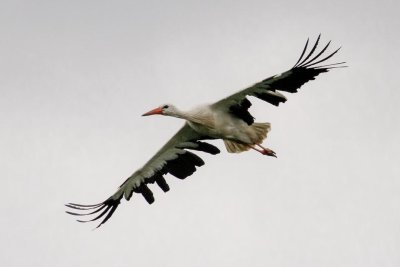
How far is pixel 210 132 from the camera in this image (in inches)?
773

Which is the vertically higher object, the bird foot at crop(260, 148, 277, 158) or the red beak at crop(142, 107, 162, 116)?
the red beak at crop(142, 107, 162, 116)

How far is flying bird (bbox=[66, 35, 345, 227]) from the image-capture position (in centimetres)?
1897

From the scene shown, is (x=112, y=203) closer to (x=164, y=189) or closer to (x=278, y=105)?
(x=164, y=189)

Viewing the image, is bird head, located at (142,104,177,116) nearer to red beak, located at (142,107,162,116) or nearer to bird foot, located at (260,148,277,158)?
red beak, located at (142,107,162,116)

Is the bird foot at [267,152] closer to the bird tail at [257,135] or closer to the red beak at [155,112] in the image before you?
the bird tail at [257,135]

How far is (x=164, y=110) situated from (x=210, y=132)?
2.74 feet

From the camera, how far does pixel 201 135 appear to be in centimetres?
2014

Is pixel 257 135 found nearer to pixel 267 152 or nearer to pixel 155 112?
pixel 267 152

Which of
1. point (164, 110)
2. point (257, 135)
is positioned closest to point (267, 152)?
point (257, 135)

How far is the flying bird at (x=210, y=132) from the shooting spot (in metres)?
19.0

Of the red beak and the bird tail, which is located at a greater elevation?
the red beak

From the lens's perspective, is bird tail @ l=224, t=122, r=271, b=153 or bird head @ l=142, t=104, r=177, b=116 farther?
bird tail @ l=224, t=122, r=271, b=153

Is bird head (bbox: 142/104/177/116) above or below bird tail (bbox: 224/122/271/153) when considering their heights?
above

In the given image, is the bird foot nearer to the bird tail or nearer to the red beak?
the bird tail
